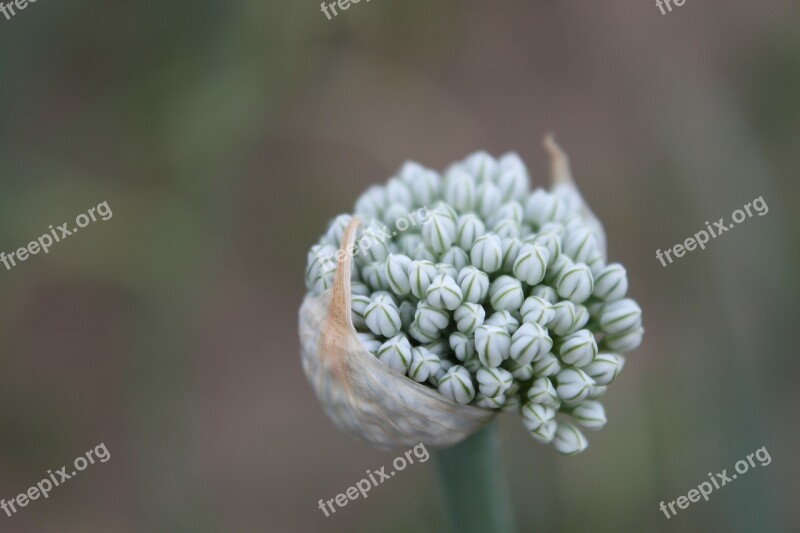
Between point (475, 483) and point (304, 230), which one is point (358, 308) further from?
point (304, 230)

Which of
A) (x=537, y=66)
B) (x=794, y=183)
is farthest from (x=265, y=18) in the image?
(x=794, y=183)

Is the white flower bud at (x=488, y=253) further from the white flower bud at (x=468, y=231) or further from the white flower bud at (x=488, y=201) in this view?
the white flower bud at (x=488, y=201)

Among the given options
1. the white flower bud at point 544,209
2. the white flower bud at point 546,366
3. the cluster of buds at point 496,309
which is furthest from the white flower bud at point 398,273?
the white flower bud at point 544,209

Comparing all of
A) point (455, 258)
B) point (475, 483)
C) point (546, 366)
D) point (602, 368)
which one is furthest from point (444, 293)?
point (475, 483)

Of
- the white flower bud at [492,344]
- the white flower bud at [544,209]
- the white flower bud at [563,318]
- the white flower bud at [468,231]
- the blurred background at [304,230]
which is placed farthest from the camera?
the blurred background at [304,230]

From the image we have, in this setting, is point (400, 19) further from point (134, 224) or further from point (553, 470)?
point (553, 470)

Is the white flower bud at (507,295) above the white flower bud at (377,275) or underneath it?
underneath

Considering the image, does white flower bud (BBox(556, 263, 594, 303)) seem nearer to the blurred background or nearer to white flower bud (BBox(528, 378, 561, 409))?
white flower bud (BBox(528, 378, 561, 409))
